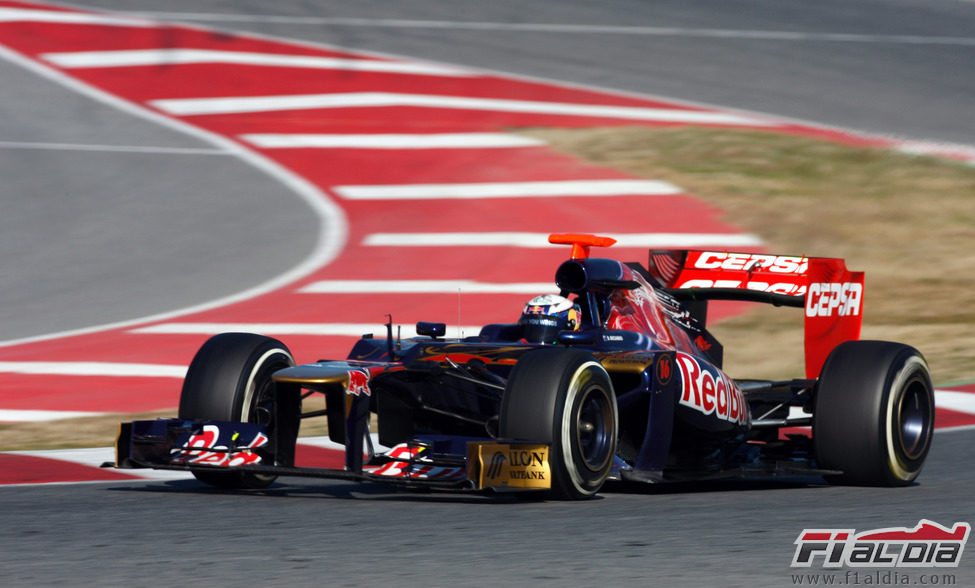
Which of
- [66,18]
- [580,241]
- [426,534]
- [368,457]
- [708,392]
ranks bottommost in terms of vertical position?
[426,534]

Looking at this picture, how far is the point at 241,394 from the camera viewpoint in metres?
7.29

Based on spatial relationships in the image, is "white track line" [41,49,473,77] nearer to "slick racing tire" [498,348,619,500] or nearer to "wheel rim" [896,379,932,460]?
"wheel rim" [896,379,932,460]

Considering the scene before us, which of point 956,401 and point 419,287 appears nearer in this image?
point 956,401

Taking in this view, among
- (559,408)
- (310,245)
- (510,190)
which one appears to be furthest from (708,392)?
(510,190)

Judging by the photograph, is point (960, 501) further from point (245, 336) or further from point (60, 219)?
point (60, 219)

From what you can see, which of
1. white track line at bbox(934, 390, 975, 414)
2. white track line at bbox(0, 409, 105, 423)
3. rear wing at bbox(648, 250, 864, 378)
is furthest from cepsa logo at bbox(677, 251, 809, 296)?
white track line at bbox(0, 409, 105, 423)

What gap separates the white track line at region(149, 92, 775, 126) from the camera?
20.2 metres

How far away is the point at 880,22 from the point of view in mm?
25281

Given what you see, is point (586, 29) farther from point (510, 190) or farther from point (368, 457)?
point (368, 457)

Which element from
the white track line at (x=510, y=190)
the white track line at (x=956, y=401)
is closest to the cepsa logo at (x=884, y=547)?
the white track line at (x=956, y=401)

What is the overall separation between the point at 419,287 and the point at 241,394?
23.6 ft

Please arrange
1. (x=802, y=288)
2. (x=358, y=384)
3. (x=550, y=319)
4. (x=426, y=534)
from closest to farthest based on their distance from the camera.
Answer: (x=426, y=534)
(x=358, y=384)
(x=550, y=319)
(x=802, y=288)

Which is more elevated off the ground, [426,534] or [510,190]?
[510,190]

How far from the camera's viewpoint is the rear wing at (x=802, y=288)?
911 cm
